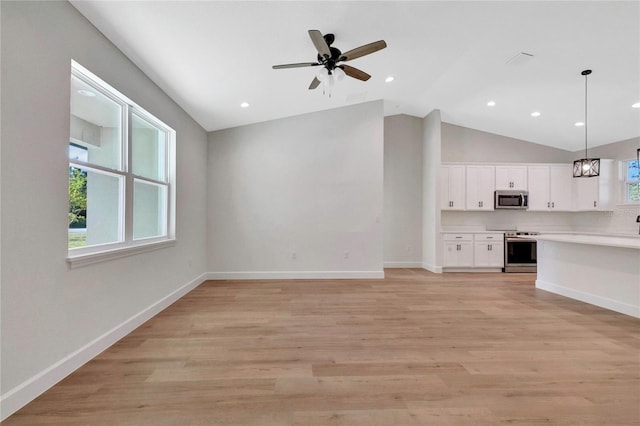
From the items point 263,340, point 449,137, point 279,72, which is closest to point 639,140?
point 449,137

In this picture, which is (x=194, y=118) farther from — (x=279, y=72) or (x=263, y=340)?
(x=263, y=340)

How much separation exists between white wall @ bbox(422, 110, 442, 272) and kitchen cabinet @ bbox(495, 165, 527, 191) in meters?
1.53

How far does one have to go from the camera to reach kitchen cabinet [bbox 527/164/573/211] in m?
6.47

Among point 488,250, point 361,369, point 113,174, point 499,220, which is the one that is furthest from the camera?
point 499,220

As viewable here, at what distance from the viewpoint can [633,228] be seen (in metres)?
5.97

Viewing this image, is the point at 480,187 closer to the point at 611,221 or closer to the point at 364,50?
the point at 611,221

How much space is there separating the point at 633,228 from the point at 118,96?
9.44 meters

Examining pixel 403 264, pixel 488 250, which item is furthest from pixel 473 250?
pixel 403 264

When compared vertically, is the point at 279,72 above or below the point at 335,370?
above

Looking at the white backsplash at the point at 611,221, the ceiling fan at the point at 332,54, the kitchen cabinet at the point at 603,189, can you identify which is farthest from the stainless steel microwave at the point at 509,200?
the ceiling fan at the point at 332,54

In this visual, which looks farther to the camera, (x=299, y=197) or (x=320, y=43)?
(x=299, y=197)

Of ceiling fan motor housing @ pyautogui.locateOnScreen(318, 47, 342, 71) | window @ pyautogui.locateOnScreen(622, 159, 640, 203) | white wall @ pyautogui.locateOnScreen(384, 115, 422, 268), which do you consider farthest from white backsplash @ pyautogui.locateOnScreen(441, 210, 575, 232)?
ceiling fan motor housing @ pyautogui.locateOnScreen(318, 47, 342, 71)

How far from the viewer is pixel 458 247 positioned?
6.20 meters

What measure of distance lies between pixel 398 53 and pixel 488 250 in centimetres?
469
